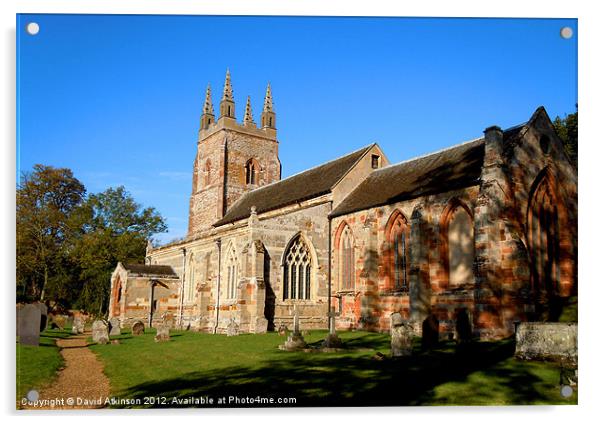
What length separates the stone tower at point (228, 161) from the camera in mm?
42875

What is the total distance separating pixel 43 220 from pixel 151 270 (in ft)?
51.2

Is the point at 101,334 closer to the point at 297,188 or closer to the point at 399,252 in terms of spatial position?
the point at 399,252

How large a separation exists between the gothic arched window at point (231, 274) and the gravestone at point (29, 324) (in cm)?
1487

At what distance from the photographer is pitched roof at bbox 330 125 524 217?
22.8 metres

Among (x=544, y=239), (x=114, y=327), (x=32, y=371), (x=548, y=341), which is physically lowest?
(x=114, y=327)

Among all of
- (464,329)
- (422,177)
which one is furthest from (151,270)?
(464,329)

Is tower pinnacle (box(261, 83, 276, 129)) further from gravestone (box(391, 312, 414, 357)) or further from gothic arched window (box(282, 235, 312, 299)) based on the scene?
A: gravestone (box(391, 312, 414, 357))

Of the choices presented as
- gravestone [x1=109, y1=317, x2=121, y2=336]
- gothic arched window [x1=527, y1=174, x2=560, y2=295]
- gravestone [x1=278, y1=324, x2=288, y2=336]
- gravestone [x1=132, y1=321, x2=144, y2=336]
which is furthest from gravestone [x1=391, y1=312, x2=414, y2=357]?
gravestone [x1=109, y1=317, x2=121, y2=336]

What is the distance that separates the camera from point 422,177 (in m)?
25.9

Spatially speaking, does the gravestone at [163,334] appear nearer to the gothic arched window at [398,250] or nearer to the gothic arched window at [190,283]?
the gothic arched window at [398,250]

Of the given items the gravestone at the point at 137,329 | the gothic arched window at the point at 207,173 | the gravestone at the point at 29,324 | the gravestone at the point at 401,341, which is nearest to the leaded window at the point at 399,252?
the gravestone at the point at 401,341
